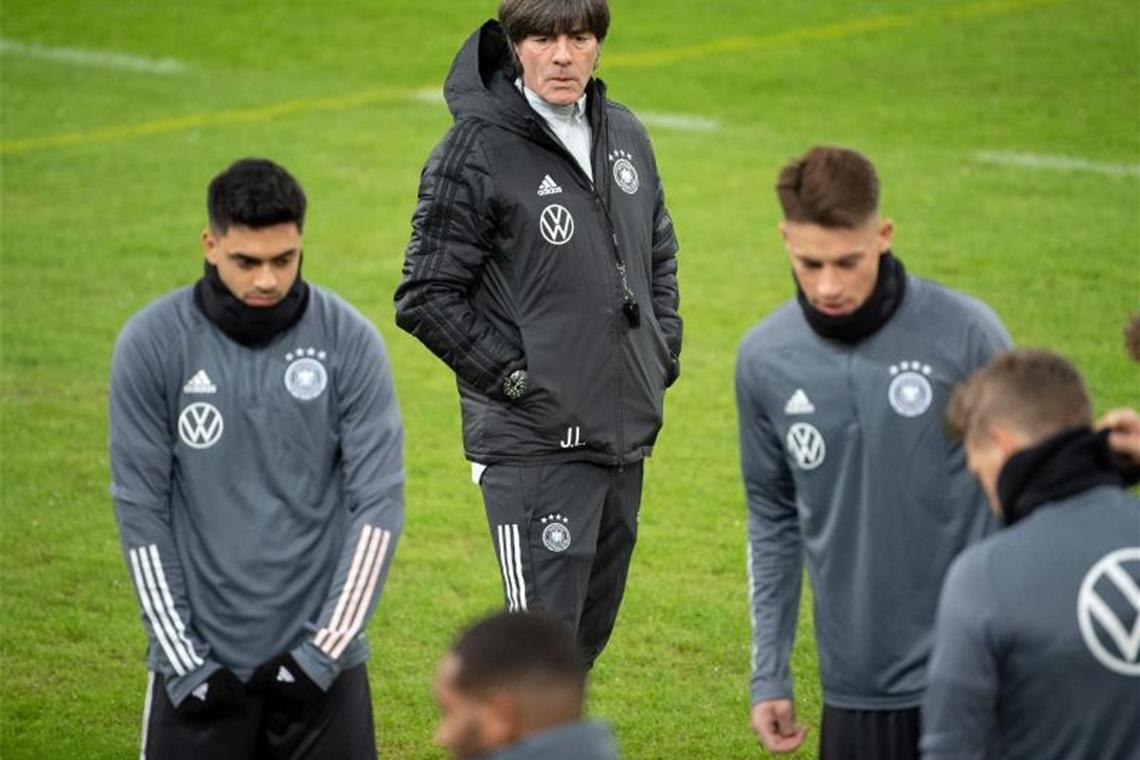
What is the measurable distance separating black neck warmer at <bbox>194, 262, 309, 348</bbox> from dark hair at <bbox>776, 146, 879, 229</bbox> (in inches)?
54.5

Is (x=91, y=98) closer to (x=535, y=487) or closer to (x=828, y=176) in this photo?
(x=535, y=487)

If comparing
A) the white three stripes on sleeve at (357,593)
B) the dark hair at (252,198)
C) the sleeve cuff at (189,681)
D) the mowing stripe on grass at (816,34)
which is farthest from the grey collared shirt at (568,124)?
the mowing stripe on grass at (816,34)

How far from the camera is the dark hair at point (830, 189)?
5.69 metres

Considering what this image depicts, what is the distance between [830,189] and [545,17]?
1754mm

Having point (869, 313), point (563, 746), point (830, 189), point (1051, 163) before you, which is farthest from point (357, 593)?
point (1051, 163)

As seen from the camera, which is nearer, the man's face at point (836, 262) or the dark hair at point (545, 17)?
the man's face at point (836, 262)

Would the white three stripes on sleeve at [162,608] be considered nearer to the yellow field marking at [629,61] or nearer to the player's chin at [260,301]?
the player's chin at [260,301]

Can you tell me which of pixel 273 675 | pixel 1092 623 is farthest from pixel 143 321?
pixel 1092 623

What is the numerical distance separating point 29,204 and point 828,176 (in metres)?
13.2

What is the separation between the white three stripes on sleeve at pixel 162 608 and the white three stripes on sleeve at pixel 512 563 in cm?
140

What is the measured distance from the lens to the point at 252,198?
6.11 metres

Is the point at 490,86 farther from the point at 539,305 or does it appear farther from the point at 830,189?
the point at 830,189

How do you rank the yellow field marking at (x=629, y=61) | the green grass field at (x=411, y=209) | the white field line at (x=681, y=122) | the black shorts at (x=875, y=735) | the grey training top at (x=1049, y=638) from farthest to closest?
the yellow field marking at (x=629, y=61)
the white field line at (x=681, y=122)
the green grass field at (x=411, y=209)
the black shorts at (x=875, y=735)
the grey training top at (x=1049, y=638)

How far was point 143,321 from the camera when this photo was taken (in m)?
6.10
